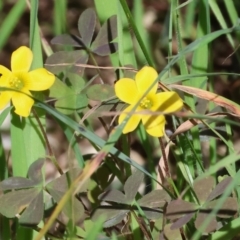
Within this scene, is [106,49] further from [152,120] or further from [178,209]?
[178,209]

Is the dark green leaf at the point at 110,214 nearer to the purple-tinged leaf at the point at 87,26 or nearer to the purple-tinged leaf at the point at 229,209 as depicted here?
the purple-tinged leaf at the point at 229,209

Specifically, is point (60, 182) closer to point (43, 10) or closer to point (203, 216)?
point (203, 216)

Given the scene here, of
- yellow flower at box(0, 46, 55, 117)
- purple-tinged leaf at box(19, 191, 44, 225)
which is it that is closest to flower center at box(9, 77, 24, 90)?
yellow flower at box(0, 46, 55, 117)

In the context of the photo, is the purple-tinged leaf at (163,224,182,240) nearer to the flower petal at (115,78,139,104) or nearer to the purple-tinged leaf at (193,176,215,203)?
the purple-tinged leaf at (193,176,215,203)

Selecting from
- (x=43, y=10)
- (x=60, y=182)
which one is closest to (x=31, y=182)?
(x=60, y=182)

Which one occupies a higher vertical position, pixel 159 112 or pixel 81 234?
pixel 159 112

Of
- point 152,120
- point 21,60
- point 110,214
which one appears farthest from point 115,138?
point 21,60
